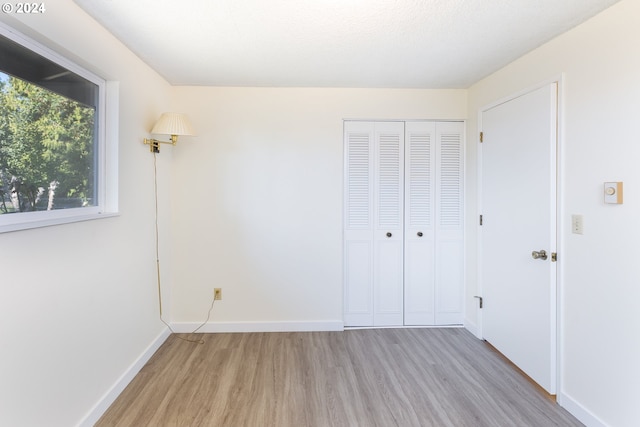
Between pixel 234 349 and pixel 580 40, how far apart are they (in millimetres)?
3330

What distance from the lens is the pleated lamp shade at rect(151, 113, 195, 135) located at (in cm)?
241

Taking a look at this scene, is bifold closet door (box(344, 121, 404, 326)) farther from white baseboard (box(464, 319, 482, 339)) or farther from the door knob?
the door knob

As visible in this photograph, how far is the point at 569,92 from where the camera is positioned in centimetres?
193

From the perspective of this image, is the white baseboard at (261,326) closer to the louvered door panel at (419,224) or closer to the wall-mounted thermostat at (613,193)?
the louvered door panel at (419,224)

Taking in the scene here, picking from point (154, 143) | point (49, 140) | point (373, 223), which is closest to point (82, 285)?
point (49, 140)

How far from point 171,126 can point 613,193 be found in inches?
115

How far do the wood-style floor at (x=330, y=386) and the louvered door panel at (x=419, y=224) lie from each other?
1.18 ft

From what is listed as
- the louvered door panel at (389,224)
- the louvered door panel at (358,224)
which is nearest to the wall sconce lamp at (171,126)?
the louvered door panel at (358,224)

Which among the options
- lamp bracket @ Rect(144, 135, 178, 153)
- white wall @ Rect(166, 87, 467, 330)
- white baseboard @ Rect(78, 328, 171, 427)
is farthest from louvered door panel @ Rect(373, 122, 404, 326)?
white baseboard @ Rect(78, 328, 171, 427)

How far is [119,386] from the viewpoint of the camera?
6.76ft

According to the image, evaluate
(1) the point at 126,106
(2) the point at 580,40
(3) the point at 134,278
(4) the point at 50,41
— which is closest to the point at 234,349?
(3) the point at 134,278

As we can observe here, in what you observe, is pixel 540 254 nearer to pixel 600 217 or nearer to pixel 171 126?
pixel 600 217

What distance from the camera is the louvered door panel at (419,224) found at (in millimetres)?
3086

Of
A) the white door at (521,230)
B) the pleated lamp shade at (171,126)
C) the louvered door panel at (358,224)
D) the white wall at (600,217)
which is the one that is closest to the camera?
the white wall at (600,217)
